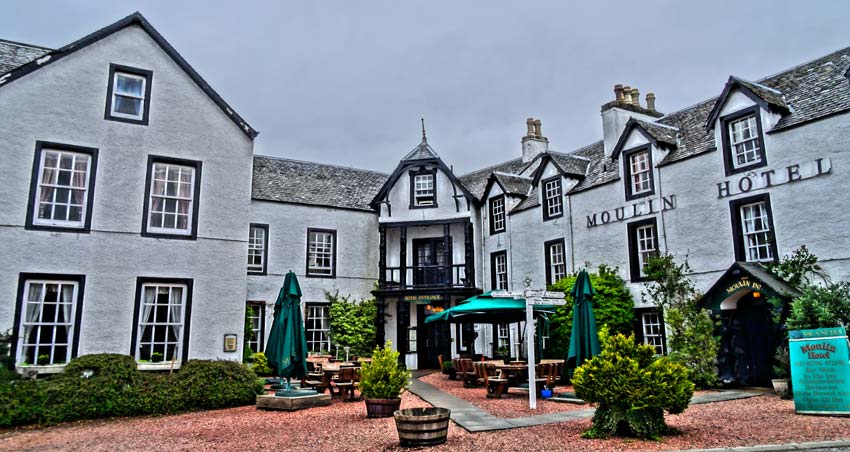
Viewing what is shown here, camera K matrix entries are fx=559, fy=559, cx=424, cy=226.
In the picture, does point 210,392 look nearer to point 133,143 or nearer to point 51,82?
point 133,143

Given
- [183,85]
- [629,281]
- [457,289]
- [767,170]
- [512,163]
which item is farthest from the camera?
[512,163]

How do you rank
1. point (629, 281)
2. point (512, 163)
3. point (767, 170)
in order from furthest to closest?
point (512, 163) < point (629, 281) < point (767, 170)

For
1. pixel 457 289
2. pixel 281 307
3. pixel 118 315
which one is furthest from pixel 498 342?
pixel 118 315

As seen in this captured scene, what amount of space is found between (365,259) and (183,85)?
10.8 metres

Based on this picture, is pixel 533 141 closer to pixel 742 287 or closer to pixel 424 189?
pixel 424 189

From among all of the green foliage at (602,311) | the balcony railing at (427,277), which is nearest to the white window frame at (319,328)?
the balcony railing at (427,277)

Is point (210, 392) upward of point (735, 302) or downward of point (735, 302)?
downward

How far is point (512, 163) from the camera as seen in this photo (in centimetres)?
2891

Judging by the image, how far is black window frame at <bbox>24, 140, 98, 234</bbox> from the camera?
45.8 feet

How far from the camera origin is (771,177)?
14711 millimetres

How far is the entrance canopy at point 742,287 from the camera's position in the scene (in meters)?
13.5

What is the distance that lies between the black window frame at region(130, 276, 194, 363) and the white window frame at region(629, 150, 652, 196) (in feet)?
46.3

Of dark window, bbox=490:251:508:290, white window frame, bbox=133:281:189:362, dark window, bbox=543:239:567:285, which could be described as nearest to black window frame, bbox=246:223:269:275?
white window frame, bbox=133:281:189:362

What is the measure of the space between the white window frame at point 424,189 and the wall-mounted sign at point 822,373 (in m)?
15.8
